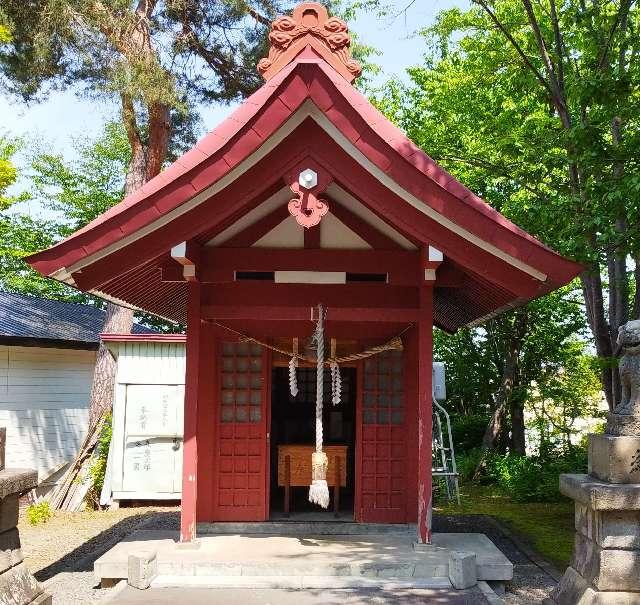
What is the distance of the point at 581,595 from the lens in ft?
15.6

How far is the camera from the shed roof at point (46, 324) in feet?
36.8

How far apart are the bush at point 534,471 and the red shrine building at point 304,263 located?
4925 millimetres

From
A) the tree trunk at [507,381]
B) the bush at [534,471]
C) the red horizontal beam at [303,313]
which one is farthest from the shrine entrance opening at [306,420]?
the tree trunk at [507,381]

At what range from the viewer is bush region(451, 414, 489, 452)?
53.9ft

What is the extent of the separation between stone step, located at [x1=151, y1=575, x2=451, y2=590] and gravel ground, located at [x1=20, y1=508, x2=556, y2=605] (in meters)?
0.58

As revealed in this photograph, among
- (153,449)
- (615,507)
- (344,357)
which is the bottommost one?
(615,507)

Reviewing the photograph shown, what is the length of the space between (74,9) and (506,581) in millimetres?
10810

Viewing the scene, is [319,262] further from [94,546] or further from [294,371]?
[94,546]

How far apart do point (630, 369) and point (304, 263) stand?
3.15 m

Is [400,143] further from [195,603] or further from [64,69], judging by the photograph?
[64,69]

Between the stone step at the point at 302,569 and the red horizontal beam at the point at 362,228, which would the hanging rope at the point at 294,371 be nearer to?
the red horizontal beam at the point at 362,228

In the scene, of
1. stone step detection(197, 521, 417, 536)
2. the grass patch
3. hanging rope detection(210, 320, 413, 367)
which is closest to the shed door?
stone step detection(197, 521, 417, 536)

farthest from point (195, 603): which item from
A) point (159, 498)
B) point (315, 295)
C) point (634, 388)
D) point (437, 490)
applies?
point (437, 490)

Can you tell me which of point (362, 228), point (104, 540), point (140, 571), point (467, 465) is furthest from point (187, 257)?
point (467, 465)
